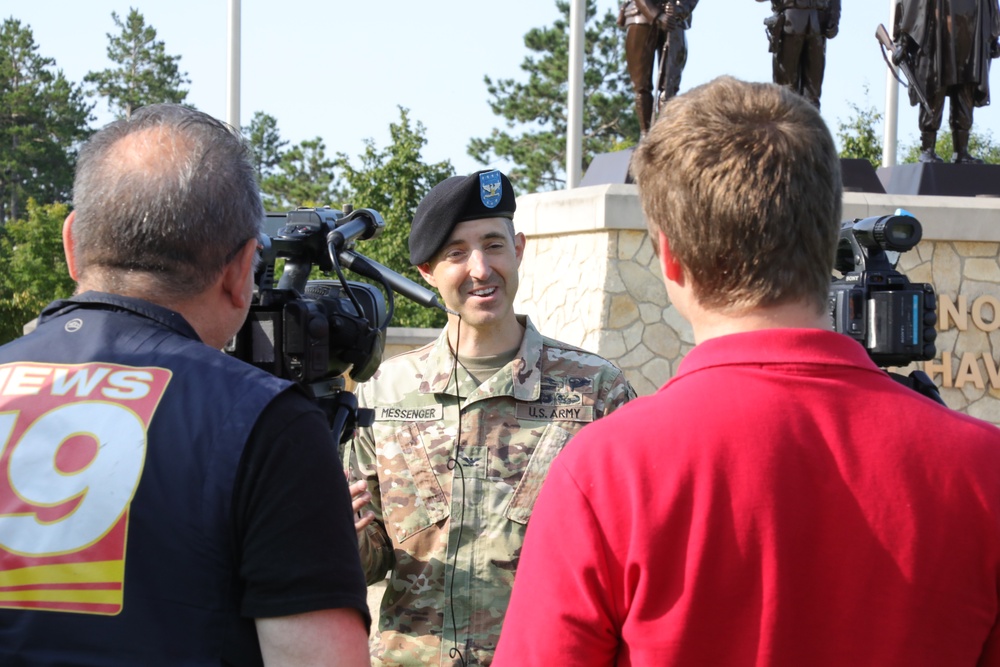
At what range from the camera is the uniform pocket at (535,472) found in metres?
2.81

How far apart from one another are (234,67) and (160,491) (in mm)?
12928

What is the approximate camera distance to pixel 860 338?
8.60 feet

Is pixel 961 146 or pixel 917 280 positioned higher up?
pixel 961 146

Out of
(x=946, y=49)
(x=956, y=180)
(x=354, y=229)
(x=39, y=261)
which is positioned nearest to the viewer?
(x=354, y=229)

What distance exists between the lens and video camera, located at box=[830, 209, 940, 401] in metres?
2.58

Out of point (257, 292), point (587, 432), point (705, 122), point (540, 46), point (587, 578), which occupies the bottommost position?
point (587, 578)

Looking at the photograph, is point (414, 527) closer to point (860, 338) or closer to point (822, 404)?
point (860, 338)

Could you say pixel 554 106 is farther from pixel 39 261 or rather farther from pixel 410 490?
pixel 410 490

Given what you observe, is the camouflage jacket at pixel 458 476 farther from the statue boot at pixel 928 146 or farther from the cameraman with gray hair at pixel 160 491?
the statue boot at pixel 928 146

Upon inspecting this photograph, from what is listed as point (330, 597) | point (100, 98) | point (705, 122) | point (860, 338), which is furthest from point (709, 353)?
point (100, 98)

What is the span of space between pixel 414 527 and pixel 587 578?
58.6 inches

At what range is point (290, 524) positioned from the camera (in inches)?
57.7

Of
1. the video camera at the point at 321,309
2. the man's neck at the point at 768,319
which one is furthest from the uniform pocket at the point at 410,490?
the man's neck at the point at 768,319

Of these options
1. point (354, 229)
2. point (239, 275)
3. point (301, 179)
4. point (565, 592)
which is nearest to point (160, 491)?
point (239, 275)
